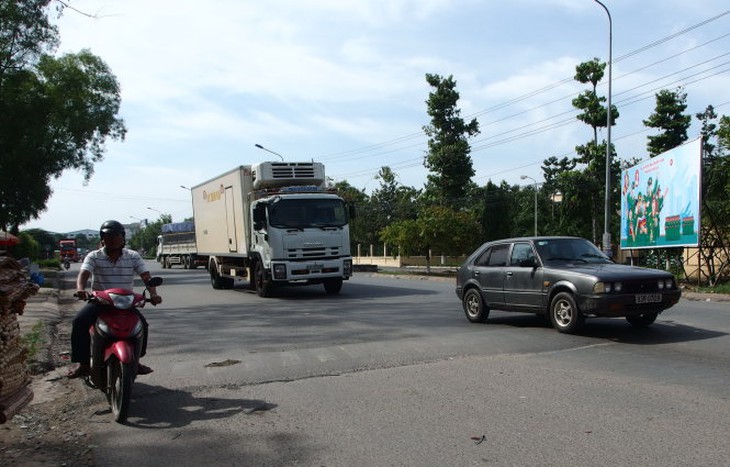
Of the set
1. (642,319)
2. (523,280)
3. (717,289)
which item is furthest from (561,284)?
(717,289)

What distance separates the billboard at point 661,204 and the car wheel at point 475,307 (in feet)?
31.3

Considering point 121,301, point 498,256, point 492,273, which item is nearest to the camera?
point 121,301

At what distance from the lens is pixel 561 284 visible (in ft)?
31.2

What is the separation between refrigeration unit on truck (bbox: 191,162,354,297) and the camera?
17.0 m

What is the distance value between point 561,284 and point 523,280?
0.86m

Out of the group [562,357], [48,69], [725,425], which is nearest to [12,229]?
[48,69]

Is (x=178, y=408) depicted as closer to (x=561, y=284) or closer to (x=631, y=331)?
(x=561, y=284)

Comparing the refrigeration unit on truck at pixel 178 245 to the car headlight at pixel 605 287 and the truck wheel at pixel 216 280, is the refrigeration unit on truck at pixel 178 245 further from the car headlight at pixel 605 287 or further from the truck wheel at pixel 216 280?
the car headlight at pixel 605 287

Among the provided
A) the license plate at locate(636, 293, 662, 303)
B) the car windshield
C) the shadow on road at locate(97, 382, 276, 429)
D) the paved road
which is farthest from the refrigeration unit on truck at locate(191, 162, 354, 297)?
the shadow on road at locate(97, 382, 276, 429)

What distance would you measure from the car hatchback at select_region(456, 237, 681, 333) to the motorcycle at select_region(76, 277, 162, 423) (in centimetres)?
615

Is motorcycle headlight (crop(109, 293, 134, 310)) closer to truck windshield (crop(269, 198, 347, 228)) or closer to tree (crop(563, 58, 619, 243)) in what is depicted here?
truck windshield (crop(269, 198, 347, 228))

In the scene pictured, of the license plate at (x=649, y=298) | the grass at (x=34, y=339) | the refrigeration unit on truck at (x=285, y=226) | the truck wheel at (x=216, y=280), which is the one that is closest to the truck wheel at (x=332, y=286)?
the refrigeration unit on truck at (x=285, y=226)

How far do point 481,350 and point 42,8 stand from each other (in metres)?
25.2

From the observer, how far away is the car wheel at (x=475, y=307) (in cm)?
1120
